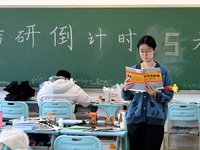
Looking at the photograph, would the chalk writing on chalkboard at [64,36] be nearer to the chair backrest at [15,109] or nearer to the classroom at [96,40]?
the classroom at [96,40]

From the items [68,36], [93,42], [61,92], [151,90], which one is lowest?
[61,92]

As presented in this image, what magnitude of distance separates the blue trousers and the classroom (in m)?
2.84

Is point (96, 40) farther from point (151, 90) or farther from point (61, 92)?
point (151, 90)

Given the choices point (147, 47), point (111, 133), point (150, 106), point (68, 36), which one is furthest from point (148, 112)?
point (68, 36)

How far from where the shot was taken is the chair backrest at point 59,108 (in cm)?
367

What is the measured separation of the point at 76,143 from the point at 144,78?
2.35ft

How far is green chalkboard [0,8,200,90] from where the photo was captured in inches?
196

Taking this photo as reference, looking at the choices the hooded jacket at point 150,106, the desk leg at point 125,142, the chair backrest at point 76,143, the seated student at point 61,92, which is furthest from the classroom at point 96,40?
the chair backrest at point 76,143

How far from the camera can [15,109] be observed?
12.7 ft

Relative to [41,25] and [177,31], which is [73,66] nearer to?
[41,25]

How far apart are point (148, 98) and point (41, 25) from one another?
144 inches

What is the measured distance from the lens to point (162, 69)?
225 centimetres
